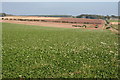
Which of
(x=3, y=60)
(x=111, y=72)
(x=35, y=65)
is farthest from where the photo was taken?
(x=3, y=60)

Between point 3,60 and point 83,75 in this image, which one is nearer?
point 83,75

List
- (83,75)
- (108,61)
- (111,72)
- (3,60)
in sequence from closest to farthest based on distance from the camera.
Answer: (83,75) → (111,72) → (3,60) → (108,61)

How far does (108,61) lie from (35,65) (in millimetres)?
5838

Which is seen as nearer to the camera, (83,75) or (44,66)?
(83,75)

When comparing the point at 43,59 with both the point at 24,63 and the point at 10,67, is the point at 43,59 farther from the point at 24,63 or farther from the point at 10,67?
the point at 10,67

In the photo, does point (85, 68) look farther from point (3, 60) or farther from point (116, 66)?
point (3, 60)

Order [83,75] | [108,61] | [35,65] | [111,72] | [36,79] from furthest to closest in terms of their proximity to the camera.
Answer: [108,61] < [35,65] < [111,72] < [83,75] < [36,79]

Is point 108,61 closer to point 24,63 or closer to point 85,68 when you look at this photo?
point 85,68

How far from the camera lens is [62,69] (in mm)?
11195

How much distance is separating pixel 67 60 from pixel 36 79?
14.8ft

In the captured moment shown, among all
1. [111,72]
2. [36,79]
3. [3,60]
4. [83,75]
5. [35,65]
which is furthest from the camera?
[3,60]

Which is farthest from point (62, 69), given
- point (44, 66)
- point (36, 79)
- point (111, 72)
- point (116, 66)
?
point (116, 66)

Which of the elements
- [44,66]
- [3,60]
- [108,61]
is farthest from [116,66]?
[3,60]

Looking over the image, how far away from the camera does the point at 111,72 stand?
36.3 ft
